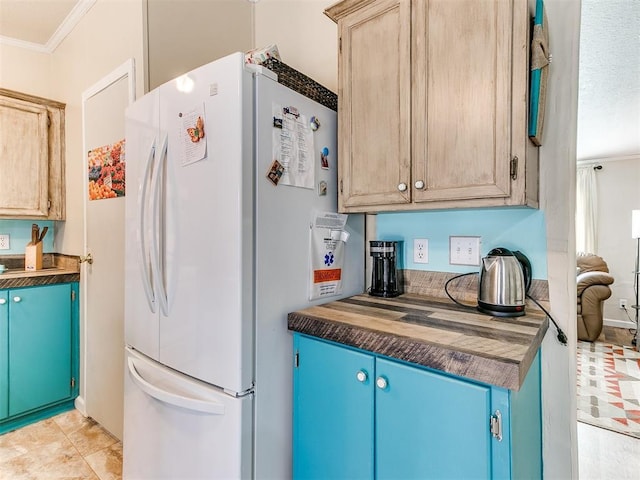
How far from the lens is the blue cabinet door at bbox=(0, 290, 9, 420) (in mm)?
2127

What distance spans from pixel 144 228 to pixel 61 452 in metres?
1.67

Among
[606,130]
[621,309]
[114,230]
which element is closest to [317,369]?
[114,230]

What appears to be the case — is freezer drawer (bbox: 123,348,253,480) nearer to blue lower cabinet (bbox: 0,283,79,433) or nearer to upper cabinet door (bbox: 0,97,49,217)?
blue lower cabinet (bbox: 0,283,79,433)

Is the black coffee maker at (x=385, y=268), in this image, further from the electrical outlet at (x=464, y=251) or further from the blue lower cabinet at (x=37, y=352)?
the blue lower cabinet at (x=37, y=352)

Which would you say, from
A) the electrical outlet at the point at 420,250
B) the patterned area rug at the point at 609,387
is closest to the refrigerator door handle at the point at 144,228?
the electrical outlet at the point at 420,250

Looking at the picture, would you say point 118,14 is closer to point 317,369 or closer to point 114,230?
point 114,230

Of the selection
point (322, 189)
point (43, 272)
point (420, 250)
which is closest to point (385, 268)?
point (420, 250)

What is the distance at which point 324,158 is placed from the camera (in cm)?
144

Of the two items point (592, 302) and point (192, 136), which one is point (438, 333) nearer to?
point (192, 136)

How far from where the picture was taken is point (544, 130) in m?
1.29

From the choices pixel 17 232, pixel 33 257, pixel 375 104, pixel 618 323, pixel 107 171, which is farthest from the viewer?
pixel 618 323

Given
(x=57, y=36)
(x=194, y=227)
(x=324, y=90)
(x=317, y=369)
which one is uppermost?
(x=57, y=36)

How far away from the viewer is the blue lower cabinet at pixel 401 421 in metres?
0.82

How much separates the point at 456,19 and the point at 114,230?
6.77ft
